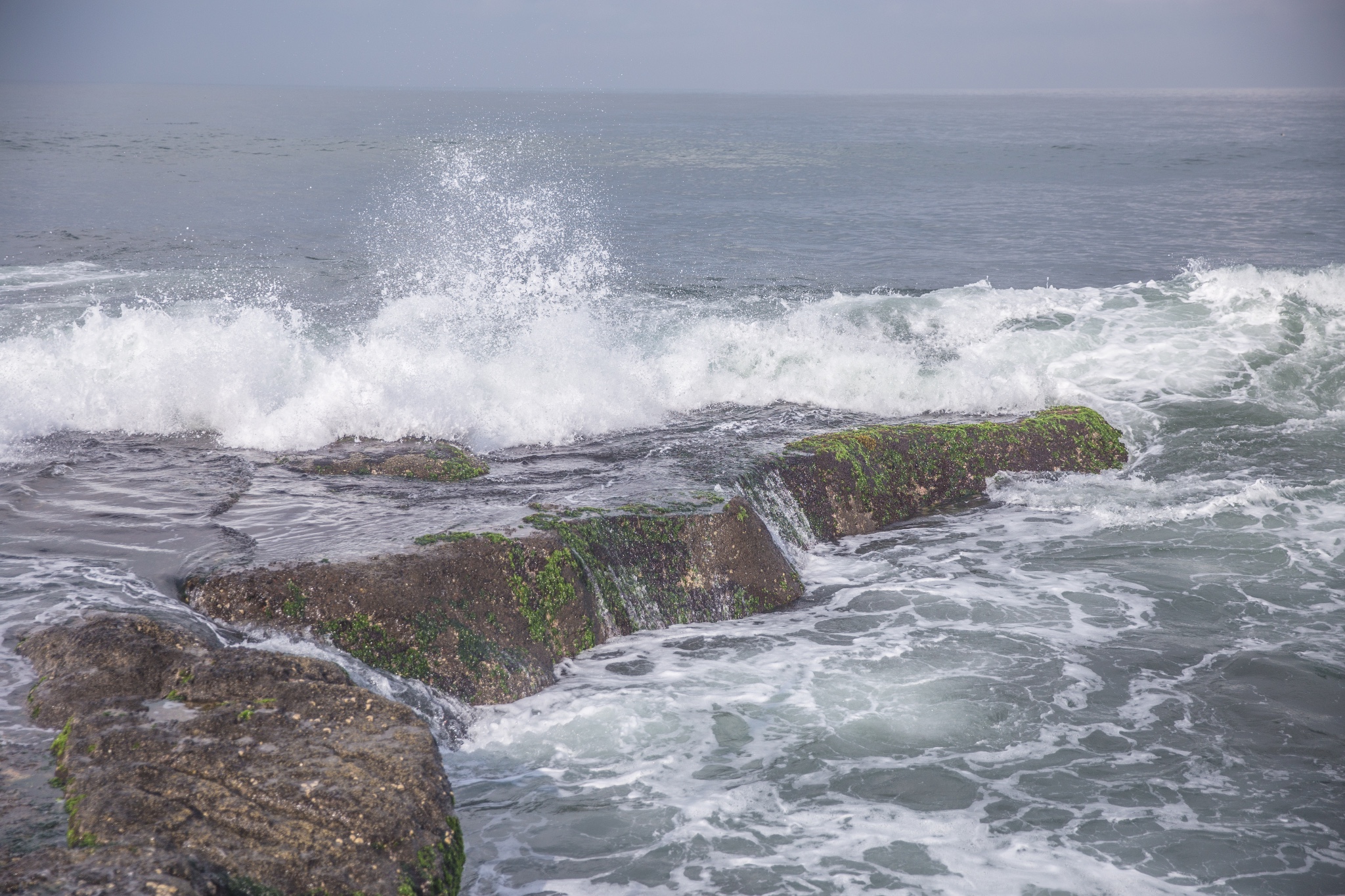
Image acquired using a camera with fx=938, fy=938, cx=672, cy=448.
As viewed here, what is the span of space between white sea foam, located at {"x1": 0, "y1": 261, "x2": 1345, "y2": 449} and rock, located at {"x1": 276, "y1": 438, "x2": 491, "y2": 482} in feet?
2.91

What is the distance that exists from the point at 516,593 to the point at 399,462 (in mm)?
2422

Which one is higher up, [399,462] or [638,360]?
[638,360]

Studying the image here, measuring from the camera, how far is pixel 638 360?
11094mm

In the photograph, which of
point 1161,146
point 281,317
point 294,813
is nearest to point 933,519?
point 294,813

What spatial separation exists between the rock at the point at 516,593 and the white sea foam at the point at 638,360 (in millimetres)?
3178

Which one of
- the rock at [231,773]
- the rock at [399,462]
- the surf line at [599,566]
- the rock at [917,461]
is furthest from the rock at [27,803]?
the rock at [917,461]

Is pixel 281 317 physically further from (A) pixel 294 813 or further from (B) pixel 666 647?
(A) pixel 294 813

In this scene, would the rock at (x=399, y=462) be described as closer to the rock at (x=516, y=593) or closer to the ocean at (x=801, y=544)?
the ocean at (x=801, y=544)

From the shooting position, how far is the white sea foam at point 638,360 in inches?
358

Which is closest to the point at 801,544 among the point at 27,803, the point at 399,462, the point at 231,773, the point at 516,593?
the point at 516,593

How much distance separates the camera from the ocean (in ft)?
14.5

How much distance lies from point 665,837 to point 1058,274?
16.1 meters

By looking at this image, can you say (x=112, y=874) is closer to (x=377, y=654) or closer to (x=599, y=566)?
(x=377, y=654)

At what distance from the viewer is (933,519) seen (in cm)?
814
